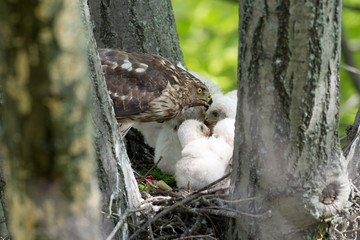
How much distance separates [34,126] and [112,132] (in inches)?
64.3

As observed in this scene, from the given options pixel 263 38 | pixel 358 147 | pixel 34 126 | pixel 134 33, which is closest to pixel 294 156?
pixel 263 38

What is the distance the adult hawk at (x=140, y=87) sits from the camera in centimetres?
450

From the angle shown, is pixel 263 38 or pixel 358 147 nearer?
pixel 263 38

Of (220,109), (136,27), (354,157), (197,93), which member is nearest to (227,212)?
(354,157)

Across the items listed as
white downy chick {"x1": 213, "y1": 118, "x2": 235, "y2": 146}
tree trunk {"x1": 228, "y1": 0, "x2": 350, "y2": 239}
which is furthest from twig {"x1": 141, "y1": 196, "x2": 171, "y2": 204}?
white downy chick {"x1": 213, "y1": 118, "x2": 235, "y2": 146}

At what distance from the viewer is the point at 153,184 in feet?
12.8

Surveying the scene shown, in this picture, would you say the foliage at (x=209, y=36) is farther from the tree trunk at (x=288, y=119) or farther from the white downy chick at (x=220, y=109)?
the tree trunk at (x=288, y=119)

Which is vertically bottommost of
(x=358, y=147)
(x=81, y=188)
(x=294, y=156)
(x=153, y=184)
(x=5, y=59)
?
(x=153, y=184)

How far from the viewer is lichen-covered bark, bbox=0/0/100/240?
1.18m

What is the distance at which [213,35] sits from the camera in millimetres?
8039

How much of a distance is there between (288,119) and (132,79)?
2.33 meters

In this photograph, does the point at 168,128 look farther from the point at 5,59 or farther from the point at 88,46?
the point at 5,59

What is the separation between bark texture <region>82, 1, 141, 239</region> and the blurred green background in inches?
183

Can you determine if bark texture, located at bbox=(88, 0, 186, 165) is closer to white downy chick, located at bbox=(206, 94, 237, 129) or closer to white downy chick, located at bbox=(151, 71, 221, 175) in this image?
white downy chick, located at bbox=(151, 71, 221, 175)
